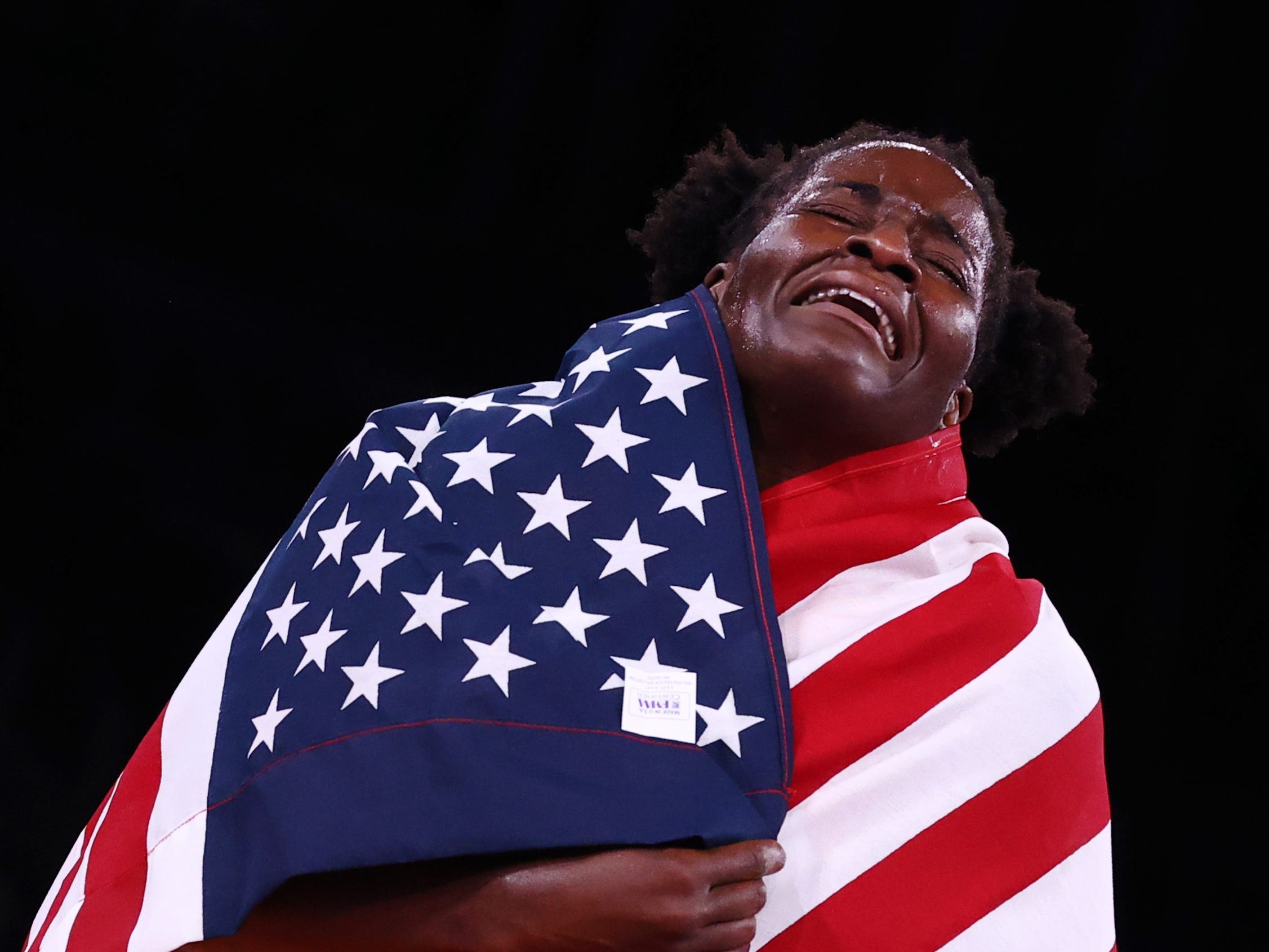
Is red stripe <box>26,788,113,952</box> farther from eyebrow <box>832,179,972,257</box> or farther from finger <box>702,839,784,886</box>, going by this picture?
eyebrow <box>832,179,972,257</box>

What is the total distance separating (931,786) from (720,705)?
10.1 inches

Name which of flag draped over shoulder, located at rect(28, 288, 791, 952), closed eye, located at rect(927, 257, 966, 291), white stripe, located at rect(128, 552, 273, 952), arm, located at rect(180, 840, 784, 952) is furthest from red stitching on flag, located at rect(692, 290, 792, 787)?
white stripe, located at rect(128, 552, 273, 952)

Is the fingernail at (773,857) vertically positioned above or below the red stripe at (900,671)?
below

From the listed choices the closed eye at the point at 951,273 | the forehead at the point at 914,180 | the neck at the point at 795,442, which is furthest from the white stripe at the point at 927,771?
the forehead at the point at 914,180

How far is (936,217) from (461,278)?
965 millimetres

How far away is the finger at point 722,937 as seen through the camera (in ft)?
3.10

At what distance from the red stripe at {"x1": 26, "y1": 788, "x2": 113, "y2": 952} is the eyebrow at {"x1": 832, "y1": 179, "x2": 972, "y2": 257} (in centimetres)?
120

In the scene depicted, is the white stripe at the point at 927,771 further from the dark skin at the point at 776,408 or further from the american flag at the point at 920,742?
the dark skin at the point at 776,408

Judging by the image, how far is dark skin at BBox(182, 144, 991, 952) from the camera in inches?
37.2

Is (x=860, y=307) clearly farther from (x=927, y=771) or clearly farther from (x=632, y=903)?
(x=632, y=903)

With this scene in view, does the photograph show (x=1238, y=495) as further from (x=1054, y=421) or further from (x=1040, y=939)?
(x=1040, y=939)

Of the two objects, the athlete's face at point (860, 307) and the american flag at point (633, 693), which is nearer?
the american flag at point (633, 693)

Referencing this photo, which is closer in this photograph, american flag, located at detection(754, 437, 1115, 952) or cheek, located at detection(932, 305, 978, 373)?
american flag, located at detection(754, 437, 1115, 952)

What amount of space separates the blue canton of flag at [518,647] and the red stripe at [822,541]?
9 centimetres
